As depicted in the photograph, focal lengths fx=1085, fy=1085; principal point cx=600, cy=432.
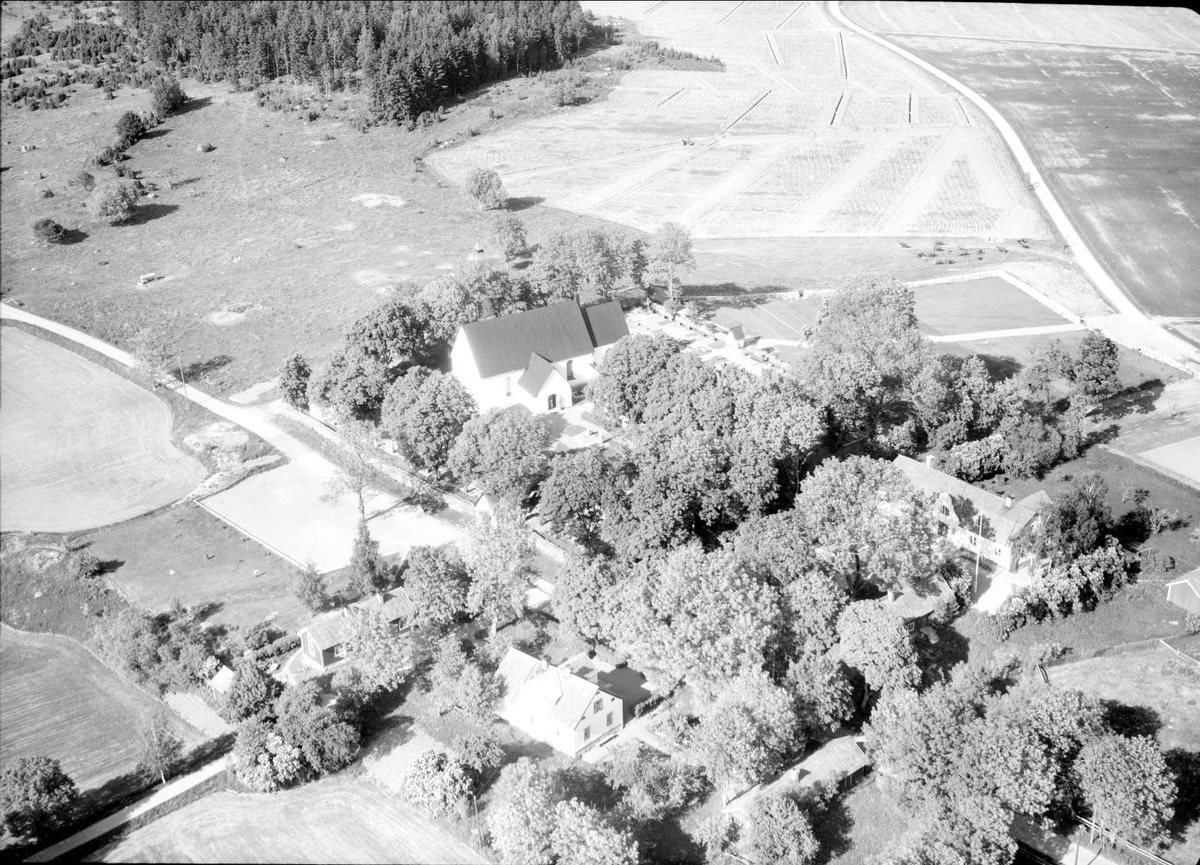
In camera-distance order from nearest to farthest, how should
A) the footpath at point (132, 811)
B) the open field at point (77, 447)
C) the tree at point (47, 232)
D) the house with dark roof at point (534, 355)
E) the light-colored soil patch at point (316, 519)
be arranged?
the footpath at point (132, 811), the open field at point (77, 447), the light-colored soil patch at point (316, 519), the house with dark roof at point (534, 355), the tree at point (47, 232)

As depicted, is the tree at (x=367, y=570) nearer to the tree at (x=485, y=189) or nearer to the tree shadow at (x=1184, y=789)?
the tree shadow at (x=1184, y=789)

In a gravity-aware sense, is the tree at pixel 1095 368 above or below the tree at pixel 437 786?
above

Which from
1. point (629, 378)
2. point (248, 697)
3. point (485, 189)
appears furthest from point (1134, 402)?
point (485, 189)

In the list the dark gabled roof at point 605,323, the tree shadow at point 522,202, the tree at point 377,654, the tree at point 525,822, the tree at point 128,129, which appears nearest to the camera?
the tree at point 525,822

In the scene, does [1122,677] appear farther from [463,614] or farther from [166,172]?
[166,172]

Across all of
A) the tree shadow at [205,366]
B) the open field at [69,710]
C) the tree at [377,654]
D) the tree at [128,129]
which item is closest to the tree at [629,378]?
the tree at [377,654]

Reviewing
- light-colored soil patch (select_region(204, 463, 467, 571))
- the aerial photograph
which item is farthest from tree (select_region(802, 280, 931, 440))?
light-colored soil patch (select_region(204, 463, 467, 571))

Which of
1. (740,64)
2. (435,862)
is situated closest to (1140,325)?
(435,862)
